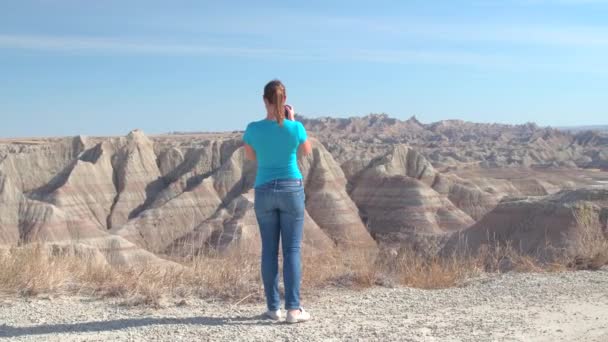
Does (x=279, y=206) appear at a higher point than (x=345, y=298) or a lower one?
higher

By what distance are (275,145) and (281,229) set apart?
0.68m

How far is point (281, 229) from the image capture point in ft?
17.9

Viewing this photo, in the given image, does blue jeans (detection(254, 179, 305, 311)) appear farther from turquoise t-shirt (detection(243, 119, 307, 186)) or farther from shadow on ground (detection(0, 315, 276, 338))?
shadow on ground (detection(0, 315, 276, 338))

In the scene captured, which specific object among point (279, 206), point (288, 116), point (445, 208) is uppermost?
point (288, 116)

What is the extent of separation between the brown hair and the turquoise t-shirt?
2.5 inches

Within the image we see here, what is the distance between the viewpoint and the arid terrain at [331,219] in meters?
5.49

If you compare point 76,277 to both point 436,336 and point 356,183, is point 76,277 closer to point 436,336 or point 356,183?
point 436,336

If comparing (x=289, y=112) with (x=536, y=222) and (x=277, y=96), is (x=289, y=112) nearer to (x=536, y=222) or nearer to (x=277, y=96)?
(x=277, y=96)

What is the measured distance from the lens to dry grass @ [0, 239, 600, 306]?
6.25m

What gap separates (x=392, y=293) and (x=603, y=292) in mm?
2056

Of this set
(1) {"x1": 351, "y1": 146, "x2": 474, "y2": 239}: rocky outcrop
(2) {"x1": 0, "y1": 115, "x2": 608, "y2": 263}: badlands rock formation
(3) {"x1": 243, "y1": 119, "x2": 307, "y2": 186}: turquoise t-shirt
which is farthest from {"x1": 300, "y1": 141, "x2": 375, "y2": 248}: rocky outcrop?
(3) {"x1": 243, "y1": 119, "x2": 307, "y2": 186}: turquoise t-shirt

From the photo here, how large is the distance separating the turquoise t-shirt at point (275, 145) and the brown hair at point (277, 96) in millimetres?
64

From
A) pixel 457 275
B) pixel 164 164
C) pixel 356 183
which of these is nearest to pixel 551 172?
pixel 356 183

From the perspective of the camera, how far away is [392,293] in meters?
6.44
